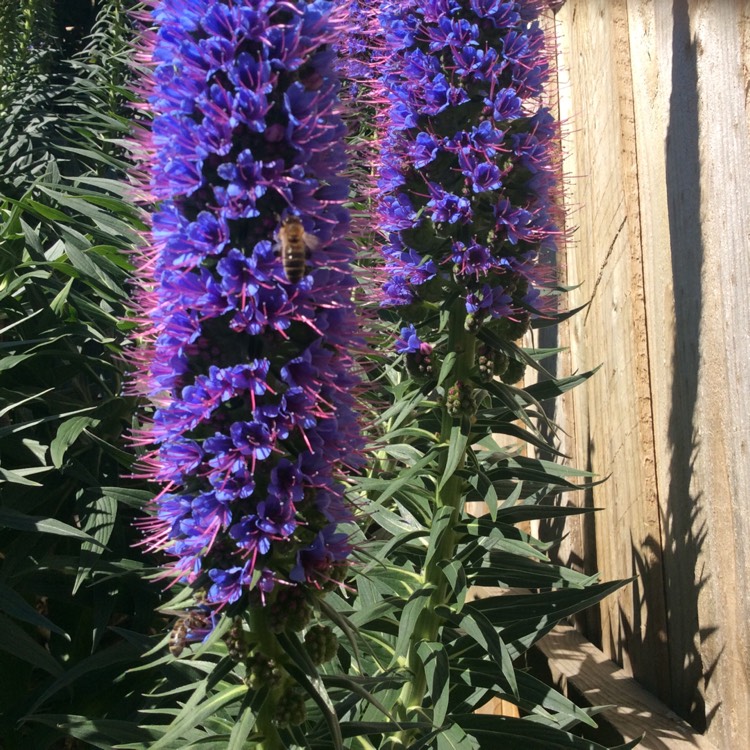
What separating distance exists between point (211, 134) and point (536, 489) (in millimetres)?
1980

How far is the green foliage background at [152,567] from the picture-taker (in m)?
2.32

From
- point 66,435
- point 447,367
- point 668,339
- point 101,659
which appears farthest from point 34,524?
point 668,339

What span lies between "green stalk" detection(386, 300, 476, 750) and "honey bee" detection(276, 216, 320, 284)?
3.53 feet

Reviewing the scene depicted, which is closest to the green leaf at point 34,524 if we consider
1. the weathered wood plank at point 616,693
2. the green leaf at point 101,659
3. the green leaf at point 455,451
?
the green leaf at point 101,659

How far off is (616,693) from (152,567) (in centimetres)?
165

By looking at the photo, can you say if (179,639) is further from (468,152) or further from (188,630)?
(468,152)

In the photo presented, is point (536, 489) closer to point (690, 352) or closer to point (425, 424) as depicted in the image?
point (425, 424)

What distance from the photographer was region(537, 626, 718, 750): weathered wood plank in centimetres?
268

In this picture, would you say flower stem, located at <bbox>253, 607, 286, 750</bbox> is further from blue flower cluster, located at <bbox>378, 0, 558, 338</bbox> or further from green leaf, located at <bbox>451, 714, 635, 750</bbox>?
blue flower cluster, located at <bbox>378, 0, 558, 338</bbox>

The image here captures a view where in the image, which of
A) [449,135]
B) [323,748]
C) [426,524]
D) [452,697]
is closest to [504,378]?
[426,524]

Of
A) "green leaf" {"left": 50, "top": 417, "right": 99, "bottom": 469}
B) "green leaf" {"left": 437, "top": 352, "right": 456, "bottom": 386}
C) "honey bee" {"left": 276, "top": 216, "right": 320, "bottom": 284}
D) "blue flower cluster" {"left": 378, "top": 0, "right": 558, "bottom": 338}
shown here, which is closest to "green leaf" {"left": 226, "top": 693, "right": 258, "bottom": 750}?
"honey bee" {"left": 276, "top": 216, "right": 320, "bottom": 284}

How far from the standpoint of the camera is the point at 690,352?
9.00 feet

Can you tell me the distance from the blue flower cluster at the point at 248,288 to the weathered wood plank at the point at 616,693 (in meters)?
1.56

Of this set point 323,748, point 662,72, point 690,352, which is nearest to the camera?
point 323,748
